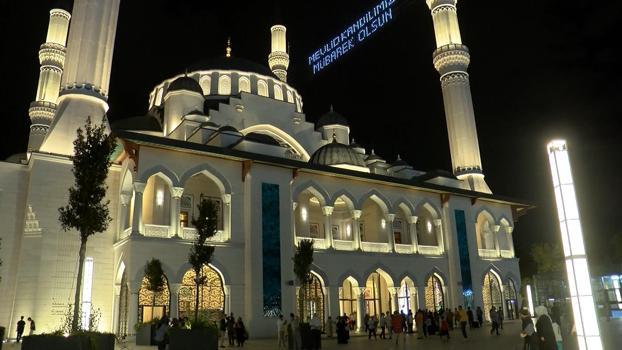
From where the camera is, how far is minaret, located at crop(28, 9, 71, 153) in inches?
1068

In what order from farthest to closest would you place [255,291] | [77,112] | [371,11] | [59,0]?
[59,0] < [371,11] < [77,112] < [255,291]

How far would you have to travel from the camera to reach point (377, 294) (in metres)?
24.2

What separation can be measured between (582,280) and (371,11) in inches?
809

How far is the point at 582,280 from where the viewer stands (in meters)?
5.11

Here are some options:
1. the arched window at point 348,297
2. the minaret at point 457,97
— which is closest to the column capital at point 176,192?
the arched window at point 348,297

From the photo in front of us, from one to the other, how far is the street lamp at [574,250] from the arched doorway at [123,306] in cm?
1465

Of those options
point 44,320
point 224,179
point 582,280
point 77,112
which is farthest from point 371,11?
point 582,280

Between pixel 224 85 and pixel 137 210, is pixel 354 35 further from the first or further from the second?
pixel 137 210

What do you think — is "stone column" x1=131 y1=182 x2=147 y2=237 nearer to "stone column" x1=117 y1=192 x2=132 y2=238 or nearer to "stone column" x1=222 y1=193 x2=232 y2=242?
"stone column" x1=117 y1=192 x2=132 y2=238

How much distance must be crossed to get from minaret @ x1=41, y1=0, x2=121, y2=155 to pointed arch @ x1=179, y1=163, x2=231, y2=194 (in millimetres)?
4804

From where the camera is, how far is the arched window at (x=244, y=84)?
29.4 m

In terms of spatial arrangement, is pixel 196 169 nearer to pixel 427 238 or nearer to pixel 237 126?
pixel 237 126

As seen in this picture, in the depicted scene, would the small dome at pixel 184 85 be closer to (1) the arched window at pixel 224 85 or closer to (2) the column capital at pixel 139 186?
(1) the arched window at pixel 224 85

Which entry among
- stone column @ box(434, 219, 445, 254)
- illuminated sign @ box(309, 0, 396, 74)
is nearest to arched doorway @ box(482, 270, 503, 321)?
stone column @ box(434, 219, 445, 254)
